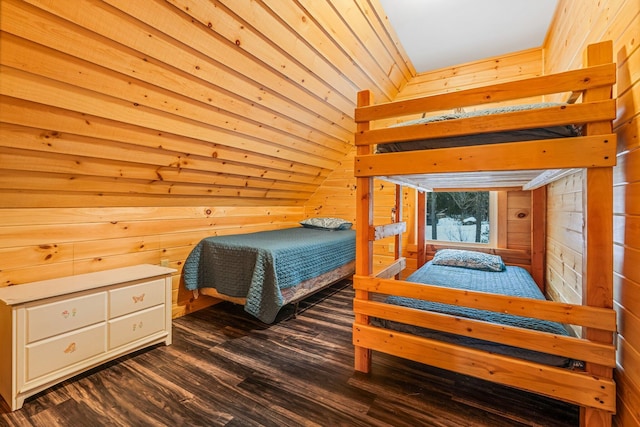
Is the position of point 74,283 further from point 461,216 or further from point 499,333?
point 461,216

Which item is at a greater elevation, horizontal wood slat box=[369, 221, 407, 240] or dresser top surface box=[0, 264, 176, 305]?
horizontal wood slat box=[369, 221, 407, 240]

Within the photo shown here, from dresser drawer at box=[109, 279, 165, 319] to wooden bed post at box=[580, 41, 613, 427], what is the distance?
2.33 m

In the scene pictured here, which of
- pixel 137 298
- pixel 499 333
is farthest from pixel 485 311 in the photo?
Result: pixel 137 298

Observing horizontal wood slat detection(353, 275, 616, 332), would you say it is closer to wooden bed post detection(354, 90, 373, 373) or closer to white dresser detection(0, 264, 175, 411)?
wooden bed post detection(354, 90, 373, 373)

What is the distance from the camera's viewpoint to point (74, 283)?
168 centimetres

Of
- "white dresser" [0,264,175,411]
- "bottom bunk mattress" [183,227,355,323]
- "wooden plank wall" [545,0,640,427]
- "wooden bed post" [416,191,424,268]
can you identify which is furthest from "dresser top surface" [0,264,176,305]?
"wooden bed post" [416,191,424,268]

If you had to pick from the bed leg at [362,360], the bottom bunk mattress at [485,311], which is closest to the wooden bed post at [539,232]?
the bottom bunk mattress at [485,311]

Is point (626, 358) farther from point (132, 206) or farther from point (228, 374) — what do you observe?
point (132, 206)

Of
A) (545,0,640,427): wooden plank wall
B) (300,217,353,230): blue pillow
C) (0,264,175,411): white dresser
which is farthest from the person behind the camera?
(300,217,353,230): blue pillow

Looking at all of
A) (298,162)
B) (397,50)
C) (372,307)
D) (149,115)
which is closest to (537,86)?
(372,307)

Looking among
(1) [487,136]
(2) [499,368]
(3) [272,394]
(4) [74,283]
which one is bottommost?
(3) [272,394]

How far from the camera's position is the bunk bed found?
3.65ft

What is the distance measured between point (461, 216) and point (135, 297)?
3.19 m

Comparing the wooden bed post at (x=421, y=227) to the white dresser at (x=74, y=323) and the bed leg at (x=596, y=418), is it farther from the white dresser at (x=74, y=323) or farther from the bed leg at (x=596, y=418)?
the white dresser at (x=74, y=323)
